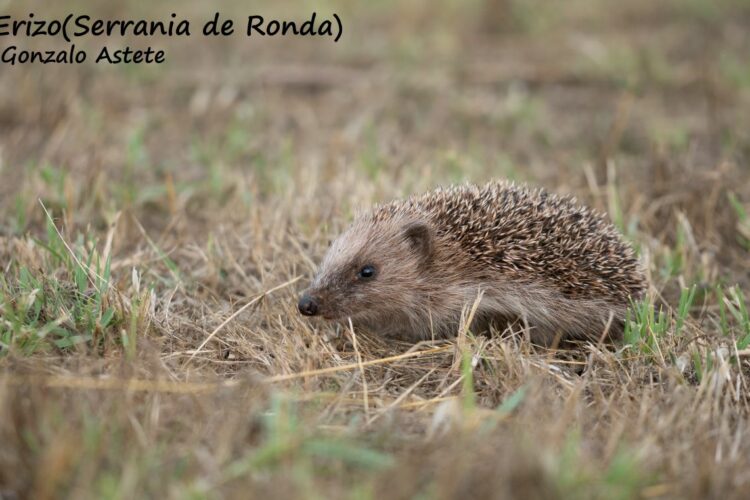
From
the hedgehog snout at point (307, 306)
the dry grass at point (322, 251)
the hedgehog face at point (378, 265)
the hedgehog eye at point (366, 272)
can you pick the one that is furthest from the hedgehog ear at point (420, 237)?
the hedgehog snout at point (307, 306)

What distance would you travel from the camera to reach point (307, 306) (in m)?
4.31

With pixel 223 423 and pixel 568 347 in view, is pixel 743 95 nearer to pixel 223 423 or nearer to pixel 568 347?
pixel 568 347

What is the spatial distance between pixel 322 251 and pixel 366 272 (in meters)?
0.77

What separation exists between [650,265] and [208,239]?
2969 millimetres

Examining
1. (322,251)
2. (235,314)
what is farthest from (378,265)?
(235,314)

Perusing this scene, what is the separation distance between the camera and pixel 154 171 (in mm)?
7043

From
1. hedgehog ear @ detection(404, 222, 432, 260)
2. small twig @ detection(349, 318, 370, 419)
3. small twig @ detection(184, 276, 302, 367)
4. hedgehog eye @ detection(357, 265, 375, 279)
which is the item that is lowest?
small twig @ detection(349, 318, 370, 419)

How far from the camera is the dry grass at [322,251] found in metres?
2.89

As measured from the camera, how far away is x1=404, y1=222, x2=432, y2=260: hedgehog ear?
15.1 feet

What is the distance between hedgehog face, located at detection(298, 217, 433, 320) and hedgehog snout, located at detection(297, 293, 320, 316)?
0.20 m

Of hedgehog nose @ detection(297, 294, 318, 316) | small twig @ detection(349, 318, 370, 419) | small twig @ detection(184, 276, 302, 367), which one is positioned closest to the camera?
small twig @ detection(349, 318, 370, 419)

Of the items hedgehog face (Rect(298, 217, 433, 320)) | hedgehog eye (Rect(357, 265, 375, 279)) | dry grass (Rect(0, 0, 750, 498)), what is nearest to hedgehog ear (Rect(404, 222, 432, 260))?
hedgehog face (Rect(298, 217, 433, 320))

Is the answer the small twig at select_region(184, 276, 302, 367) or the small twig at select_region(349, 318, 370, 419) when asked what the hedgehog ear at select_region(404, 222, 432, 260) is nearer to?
the small twig at select_region(349, 318, 370, 419)

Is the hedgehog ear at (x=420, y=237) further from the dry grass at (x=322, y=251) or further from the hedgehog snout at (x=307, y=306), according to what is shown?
the hedgehog snout at (x=307, y=306)
